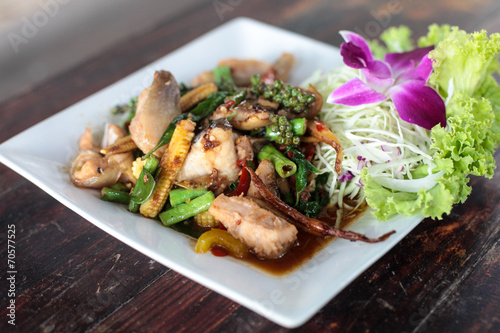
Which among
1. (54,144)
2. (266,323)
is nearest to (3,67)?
(54,144)

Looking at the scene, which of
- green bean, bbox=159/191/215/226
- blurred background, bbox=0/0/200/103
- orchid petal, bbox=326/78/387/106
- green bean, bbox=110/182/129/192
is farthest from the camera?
blurred background, bbox=0/0/200/103

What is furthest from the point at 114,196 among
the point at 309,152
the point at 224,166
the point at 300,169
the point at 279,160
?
the point at 309,152

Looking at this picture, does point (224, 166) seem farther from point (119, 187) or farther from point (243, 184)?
point (119, 187)

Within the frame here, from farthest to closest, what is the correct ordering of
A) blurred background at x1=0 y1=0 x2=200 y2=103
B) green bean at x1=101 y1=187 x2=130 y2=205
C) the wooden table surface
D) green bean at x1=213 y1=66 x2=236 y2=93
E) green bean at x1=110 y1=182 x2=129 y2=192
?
blurred background at x1=0 y1=0 x2=200 y2=103 < green bean at x1=213 y1=66 x2=236 y2=93 < green bean at x1=110 y1=182 x2=129 y2=192 < green bean at x1=101 y1=187 x2=130 y2=205 < the wooden table surface

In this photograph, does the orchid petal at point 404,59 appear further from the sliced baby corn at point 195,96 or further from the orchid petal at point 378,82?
the sliced baby corn at point 195,96

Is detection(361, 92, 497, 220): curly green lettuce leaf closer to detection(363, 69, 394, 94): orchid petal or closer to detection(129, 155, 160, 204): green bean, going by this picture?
detection(363, 69, 394, 94): orchid petal

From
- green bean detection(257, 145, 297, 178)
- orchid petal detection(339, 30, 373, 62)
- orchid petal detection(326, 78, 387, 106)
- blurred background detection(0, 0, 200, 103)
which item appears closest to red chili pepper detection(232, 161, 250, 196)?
green bean detection(257, 145, 297, 178)

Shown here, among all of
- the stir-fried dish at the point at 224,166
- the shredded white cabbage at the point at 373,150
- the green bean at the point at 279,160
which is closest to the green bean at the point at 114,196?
the stir-fried dish at the point at 224,166

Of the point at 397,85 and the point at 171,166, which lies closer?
the point at 171,166
